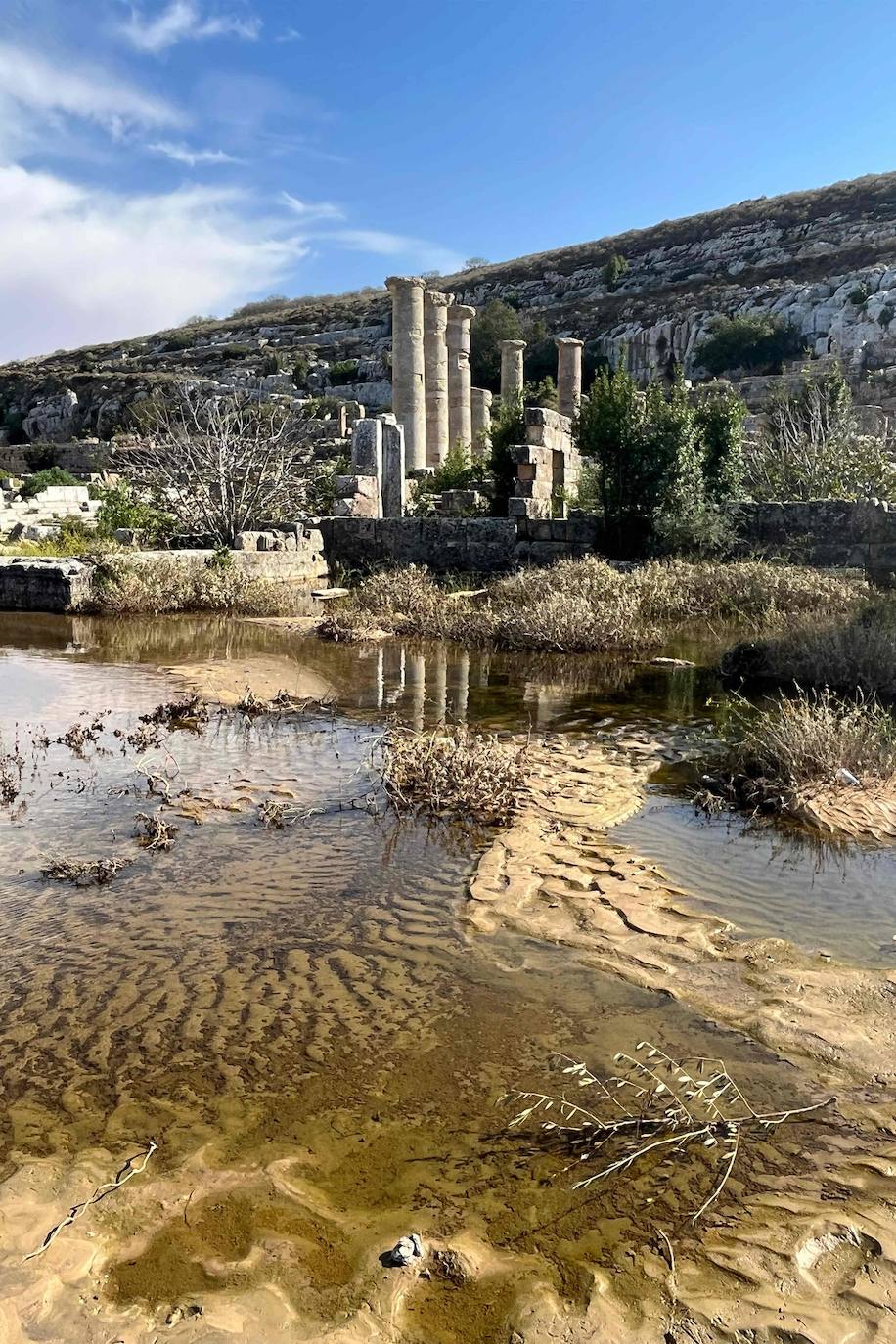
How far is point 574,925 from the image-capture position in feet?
14.3

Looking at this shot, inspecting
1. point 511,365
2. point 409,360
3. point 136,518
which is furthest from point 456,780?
point 511,365

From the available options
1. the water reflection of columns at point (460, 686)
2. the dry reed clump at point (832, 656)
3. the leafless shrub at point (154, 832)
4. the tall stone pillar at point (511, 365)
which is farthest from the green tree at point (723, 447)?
the tall stone pillar at point (511, 365)

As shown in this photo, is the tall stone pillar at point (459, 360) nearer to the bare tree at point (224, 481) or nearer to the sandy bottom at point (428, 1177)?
the bare tree at point (224, 481)

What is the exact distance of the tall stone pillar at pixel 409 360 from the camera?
27219 mm

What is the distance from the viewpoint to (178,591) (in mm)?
15141

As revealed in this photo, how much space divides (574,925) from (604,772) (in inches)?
96.9

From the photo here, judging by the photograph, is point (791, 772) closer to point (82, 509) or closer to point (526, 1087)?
point (526, 1087)

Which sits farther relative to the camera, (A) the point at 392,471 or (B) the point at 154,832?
(A) the point at 392,471

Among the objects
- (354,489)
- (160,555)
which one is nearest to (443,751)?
(160,555)

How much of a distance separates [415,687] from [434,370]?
2198 cm

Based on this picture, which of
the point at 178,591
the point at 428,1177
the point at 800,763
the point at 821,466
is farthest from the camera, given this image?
the point at 821,466

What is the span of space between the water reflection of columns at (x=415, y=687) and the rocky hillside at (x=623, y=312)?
1441 inches

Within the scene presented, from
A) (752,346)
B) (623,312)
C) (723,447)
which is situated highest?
(623,312)

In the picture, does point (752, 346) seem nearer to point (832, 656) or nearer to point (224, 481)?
point (224, 481)
